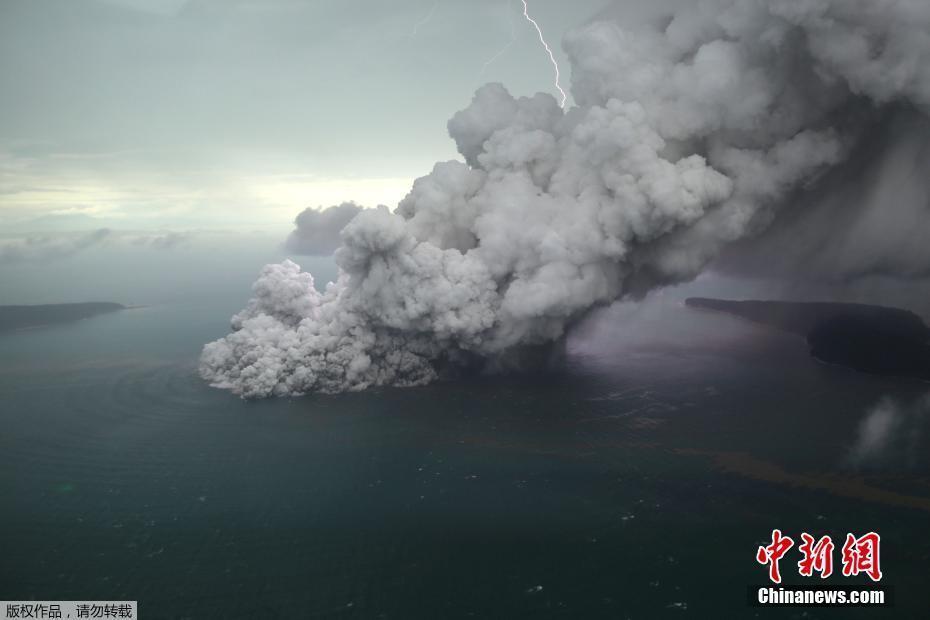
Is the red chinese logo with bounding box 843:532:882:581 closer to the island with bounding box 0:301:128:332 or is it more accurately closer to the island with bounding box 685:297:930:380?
the island with bounding box 685:297:930:380

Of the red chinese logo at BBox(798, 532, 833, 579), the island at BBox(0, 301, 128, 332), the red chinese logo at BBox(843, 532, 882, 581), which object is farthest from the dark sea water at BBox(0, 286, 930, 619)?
the island at BBox(0, 301, 128, 332)

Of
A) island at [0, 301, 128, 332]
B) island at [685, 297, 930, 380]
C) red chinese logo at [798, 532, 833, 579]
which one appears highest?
island at [0, 301, 128, 332]

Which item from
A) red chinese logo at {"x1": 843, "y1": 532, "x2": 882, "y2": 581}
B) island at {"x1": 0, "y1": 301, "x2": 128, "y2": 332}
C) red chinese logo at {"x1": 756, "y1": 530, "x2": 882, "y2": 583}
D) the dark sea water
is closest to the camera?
red chinese logo at {"x1": 843, "y1": 532, "x2": 882, "y2": 581}

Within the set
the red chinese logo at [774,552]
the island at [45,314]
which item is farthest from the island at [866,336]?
the island at [45,314]

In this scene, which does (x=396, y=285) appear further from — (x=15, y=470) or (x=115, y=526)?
(x=15, y=470)

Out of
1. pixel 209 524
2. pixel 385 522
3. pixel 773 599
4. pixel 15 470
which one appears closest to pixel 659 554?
pixel 773 599
